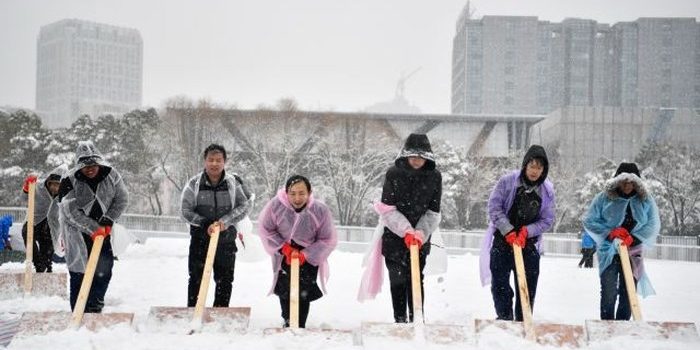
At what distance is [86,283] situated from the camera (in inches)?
190

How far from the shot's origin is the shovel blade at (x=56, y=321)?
437 cm

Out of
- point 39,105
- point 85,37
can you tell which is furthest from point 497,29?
point 39,105

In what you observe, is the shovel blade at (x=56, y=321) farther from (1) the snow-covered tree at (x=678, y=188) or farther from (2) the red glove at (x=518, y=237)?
(1) the snow-covered tree at (x=678, y=188)

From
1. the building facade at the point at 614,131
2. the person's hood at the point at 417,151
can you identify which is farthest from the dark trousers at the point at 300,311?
the building facade at the point at 614,131

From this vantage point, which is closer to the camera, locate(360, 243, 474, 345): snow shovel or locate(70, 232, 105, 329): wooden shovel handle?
locate(360, 243, 474, 345): snow shovel

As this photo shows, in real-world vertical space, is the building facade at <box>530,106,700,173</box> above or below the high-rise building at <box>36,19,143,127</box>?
below

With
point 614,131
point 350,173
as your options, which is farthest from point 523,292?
point 614,131

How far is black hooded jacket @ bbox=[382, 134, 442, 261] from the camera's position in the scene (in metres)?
5.28

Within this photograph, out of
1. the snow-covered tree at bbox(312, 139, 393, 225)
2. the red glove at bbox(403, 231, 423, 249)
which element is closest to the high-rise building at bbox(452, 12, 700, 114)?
the snow-covered tree at bbox(312, 139, 393, 225)

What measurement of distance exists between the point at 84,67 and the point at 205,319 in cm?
18047

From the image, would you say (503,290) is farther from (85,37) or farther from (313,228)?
(85,37)

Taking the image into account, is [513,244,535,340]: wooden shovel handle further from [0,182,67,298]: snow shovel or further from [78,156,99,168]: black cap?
[0,182,67,298]: snow shovel

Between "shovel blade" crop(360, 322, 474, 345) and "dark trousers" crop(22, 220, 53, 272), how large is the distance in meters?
5.33

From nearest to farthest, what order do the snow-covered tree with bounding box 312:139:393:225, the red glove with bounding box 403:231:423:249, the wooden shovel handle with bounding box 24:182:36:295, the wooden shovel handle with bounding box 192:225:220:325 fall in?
the wooden shovel handle with bounding box 192:225:220:325 → the red glove with bounding box 403:231:423:249 → the wooden shovel handle with bounding box 24:182:36:295 → the snow-covered tree with bounding box 312:139:393:225
